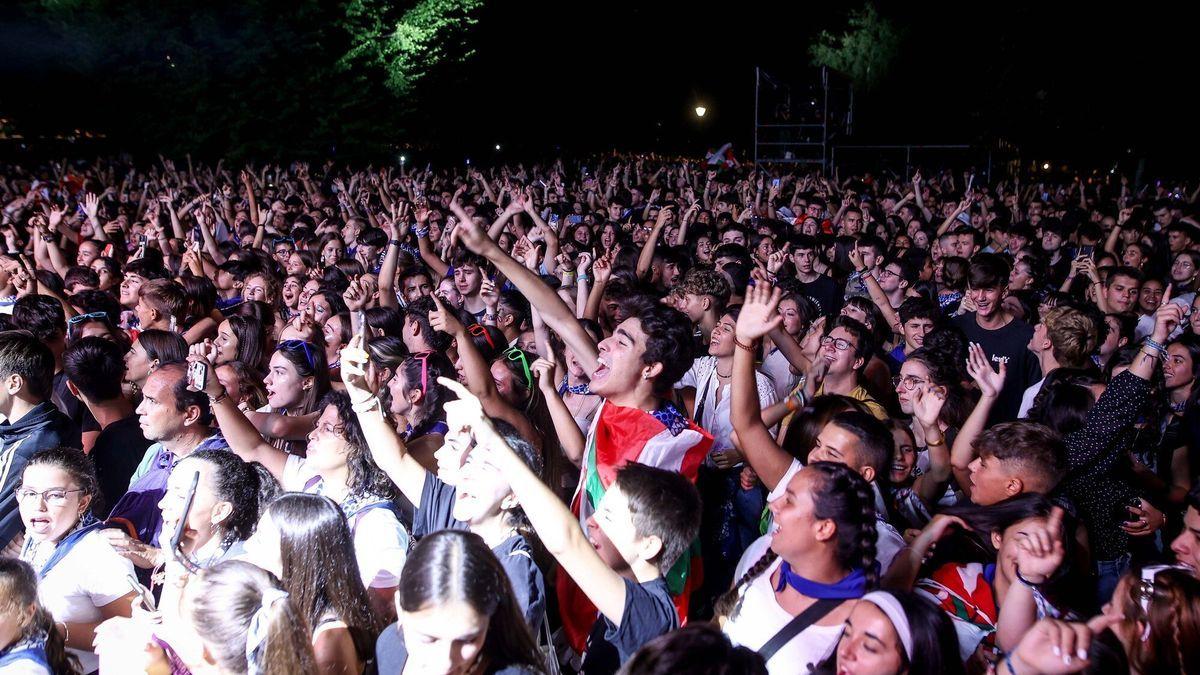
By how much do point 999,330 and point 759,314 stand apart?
3.31m

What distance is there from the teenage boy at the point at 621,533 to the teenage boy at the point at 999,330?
3.62 meters

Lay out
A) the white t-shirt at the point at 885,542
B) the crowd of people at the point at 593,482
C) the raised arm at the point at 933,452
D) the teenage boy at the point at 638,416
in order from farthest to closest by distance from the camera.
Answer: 1. the raised arm at the point at 933,452
2. the teenage boy at the point at 638,416
3. the white t-shirt at the point at 885,542
4. the crowd of people at the point at 593,482

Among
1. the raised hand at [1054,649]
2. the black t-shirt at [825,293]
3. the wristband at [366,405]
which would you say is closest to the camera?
the raised hand at [1054,649]

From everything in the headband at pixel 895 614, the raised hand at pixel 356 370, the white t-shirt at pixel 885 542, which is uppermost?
the raised hand at pixel 356 370

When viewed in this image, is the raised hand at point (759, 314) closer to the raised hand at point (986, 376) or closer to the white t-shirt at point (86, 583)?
the raised hand at point (986, 376)

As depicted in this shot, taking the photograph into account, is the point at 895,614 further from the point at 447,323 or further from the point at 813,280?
the point at 813,280

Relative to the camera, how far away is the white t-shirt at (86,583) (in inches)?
131

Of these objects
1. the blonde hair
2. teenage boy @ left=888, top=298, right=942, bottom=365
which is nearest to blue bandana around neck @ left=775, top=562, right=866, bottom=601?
the blonde hair

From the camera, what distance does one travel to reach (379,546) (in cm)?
340

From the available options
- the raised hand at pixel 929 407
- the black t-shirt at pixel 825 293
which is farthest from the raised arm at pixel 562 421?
the black t-shirt at pixel 825 293

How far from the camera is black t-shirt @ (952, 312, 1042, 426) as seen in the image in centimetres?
586

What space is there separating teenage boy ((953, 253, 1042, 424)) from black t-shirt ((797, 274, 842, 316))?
5.51 ft

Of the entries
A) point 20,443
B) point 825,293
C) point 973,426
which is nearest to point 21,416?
point 20,443

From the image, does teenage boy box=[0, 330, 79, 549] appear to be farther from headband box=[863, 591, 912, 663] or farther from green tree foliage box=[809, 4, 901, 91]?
green tree foliage box=[809, 4, 901, 91]
